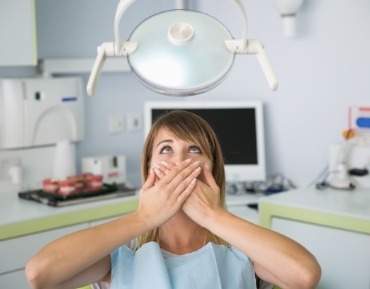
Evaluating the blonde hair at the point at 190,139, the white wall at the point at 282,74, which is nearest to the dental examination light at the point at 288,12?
the white wall at the point at 282,74

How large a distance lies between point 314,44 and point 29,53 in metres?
1.39

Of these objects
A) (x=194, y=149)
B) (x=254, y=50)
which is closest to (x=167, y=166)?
(x=194, y=149)

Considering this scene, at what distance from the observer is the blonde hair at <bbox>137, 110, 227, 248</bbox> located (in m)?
1.60

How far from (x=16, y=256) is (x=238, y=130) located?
4.09 ft

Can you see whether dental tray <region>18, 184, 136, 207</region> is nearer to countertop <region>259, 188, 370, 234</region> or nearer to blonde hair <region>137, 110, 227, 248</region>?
countertop <region>259, 188, 370, 234</region>

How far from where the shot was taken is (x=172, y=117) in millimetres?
1640

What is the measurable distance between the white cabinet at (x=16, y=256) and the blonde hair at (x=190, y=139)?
1.03 m

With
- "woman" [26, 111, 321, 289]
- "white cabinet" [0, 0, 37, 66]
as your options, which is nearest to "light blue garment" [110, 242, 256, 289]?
"woman" [26, 111, 321, 289]

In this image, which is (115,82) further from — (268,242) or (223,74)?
(223,74)

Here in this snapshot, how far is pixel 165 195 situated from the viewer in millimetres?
1374

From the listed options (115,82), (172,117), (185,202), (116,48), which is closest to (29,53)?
(115,82)

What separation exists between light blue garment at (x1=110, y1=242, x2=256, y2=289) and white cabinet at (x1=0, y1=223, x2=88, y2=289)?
3.48 ft

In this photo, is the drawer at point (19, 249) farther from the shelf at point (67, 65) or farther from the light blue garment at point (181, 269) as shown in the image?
the light blue garment at point (181, 269)

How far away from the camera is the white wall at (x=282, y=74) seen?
303 centimetres
